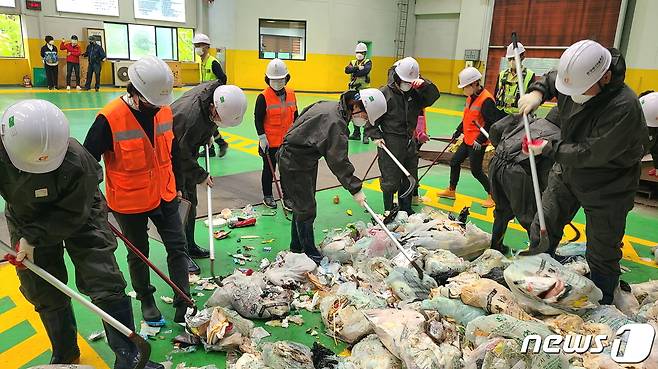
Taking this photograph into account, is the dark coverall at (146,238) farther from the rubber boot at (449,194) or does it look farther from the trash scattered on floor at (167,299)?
the rubber boot at (449,194)

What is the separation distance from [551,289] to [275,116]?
3629 millimetres

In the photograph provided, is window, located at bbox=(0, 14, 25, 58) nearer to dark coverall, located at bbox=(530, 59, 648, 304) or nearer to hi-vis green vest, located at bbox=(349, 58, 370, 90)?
hi-vis green vest, located at bbox=(349, 58, 370, 90)

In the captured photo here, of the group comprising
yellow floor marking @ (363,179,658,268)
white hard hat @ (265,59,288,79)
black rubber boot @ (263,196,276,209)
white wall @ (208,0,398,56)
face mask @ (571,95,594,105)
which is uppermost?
white wall @ (208,0,398,56)

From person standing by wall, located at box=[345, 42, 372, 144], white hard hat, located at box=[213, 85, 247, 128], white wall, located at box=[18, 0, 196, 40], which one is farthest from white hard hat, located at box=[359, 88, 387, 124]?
white wall, located at box=[18, 0, 196, 40]

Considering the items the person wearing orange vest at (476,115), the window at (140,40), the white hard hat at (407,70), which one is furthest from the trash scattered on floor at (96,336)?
the window at (140,40)

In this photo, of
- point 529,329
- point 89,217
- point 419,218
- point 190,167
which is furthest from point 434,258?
point 89,217

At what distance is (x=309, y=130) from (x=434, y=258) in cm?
149

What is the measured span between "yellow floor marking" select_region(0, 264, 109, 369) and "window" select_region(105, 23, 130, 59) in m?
15.8

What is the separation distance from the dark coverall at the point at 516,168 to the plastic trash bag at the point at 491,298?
103 centimetres

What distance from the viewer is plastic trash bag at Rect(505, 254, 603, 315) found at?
2906 mm

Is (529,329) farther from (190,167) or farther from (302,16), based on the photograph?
(302,16)

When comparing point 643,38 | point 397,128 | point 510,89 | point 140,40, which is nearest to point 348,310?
point 397,128

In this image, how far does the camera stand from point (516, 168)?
3.79m

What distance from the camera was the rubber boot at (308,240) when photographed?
416cm
